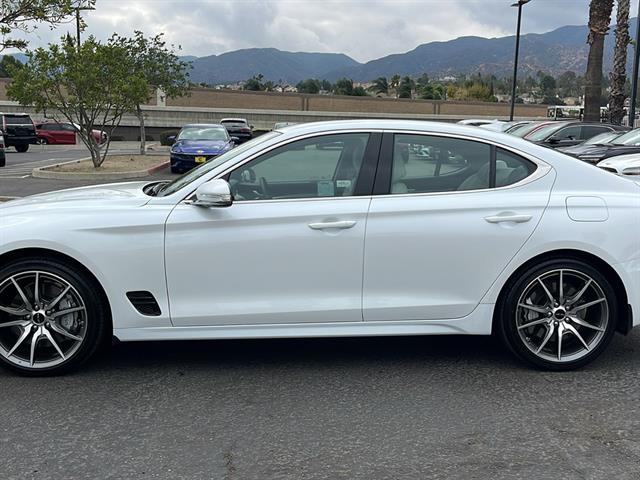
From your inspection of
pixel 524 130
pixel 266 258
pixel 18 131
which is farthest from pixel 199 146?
pixel 18 131

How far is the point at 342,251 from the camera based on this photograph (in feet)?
13.4

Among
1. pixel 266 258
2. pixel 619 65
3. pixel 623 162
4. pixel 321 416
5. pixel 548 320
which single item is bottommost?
pixel 321 416

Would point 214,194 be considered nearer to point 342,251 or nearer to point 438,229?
point 342,251

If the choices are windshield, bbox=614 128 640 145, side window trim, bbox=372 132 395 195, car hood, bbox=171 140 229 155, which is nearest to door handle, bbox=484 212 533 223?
side window trim, bbox=372 132 395 195

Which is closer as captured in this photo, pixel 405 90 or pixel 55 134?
pixel 55 134

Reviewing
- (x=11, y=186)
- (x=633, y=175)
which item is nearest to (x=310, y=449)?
(x=633, y=175)

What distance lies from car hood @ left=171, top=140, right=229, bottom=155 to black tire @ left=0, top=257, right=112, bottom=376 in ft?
46.3

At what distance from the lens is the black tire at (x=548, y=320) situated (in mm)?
4230

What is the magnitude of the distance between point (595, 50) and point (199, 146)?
1486 centimetres

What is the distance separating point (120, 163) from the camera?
21.2 meters

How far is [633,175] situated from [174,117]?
4592 cm

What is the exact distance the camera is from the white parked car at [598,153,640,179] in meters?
9.55

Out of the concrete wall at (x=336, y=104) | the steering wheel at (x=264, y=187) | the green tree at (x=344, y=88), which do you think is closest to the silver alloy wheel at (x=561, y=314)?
the steering wheel at (x=264, y=187)

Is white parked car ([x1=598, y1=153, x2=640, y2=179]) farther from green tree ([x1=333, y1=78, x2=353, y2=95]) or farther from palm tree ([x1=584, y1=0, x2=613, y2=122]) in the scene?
green tree ([x1=333, y1=78, x2=353, y2=95])
